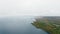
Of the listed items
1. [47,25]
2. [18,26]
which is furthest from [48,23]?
[18,26]

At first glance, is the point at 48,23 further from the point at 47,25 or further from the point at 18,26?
the point at 18,26

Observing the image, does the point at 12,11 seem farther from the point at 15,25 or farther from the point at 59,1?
the point at 59,1

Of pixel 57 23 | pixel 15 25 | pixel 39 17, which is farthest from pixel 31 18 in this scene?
pixel 57 23

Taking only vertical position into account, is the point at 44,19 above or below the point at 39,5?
below

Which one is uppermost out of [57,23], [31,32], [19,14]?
[19,14]
